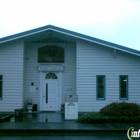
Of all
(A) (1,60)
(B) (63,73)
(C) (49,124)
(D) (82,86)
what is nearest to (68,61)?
(B) (63,73)

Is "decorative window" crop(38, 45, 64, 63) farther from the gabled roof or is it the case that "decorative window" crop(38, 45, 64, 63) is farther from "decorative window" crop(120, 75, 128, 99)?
"decorative window" crop(120, 75, 128, 99)

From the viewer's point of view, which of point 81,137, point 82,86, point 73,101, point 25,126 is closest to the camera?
point 81,137

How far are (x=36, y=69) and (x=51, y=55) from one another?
1.46 meters

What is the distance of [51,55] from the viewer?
21750 mm

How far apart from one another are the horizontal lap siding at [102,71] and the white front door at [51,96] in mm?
1936

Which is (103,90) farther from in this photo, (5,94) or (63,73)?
(5,94)

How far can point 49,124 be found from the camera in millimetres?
14359

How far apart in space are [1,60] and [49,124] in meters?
8.00

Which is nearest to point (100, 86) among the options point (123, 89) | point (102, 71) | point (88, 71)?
point (102, 71)

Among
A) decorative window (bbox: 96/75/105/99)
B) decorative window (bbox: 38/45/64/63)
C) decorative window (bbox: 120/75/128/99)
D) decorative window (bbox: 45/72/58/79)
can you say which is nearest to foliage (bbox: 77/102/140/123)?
decorative window (bbox: 96/75/105/99)

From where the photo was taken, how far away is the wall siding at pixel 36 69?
21.6 m

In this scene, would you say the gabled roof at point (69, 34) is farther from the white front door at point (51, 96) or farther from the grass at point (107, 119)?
the grass at point (107, 119)

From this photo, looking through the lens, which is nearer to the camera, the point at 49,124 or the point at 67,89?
the point at 49,124

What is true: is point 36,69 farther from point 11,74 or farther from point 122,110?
point 122,110
